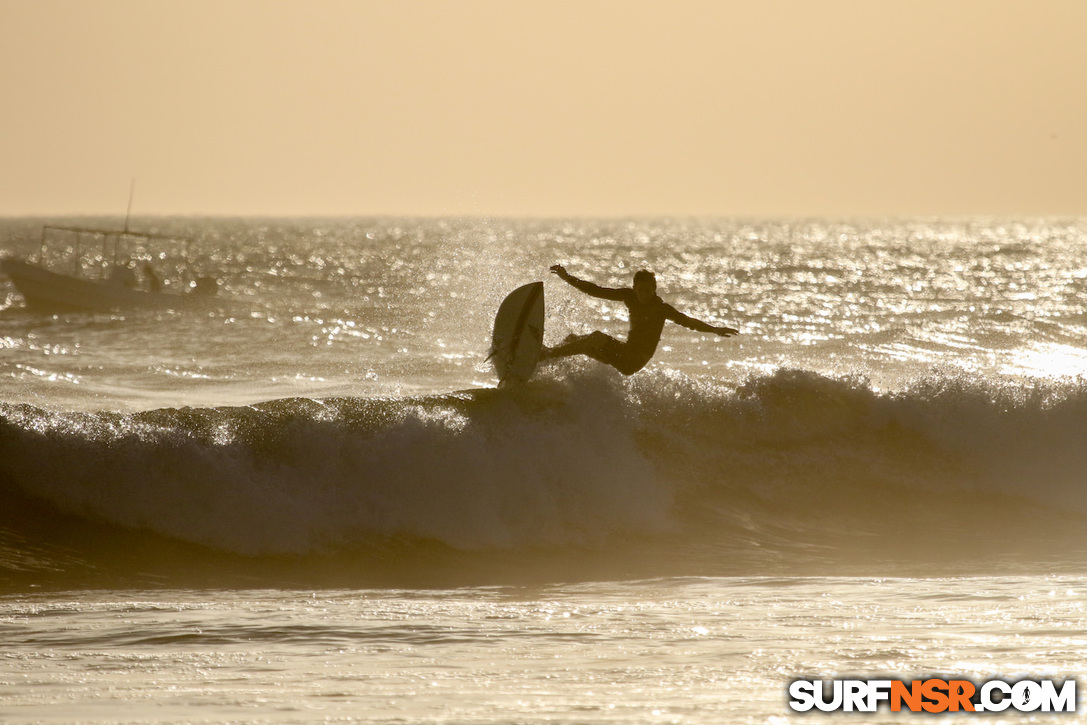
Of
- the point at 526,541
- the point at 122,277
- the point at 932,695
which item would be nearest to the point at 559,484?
the point at 526,541

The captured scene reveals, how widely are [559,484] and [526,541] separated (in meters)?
1.08

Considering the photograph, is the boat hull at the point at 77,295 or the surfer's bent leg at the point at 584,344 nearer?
the surfer's bent leg at the point at 584,344

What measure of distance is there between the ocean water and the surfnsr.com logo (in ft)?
0.40

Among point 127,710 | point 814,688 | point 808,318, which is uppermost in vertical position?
point 808,318

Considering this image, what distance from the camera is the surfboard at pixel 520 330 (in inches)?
504

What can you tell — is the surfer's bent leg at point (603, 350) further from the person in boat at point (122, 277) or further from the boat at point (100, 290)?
the person in boat at point (122, 277)

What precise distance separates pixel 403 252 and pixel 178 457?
79.8 meters

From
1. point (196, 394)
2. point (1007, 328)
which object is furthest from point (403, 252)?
point (196, 394)

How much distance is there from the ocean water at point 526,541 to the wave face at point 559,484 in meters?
0.04

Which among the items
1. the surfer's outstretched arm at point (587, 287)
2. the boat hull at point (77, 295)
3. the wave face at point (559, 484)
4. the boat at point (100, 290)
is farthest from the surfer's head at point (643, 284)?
the boat hull at point (77, 295)

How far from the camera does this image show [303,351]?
25109 millimetres

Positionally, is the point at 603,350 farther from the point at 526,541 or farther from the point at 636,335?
the point at 526,541

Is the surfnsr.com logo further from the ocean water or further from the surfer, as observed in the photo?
the surfer

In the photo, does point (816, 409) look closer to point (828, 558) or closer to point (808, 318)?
point (828, 558)
